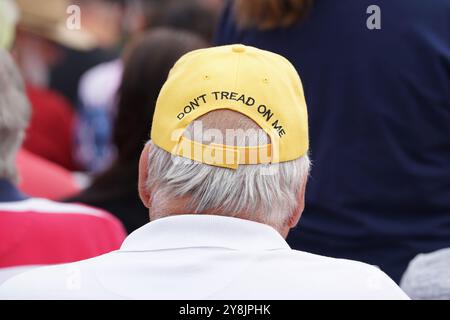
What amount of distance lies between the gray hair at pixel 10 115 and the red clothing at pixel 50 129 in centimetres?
215

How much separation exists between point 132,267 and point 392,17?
1365mm

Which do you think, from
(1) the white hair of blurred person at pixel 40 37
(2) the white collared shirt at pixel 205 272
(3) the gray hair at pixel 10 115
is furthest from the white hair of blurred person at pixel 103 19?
(2) the white collared shirt at pixel 205 272

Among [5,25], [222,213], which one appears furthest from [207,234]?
[5,25]

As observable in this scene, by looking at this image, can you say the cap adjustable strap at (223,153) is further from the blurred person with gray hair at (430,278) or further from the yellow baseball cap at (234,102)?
the blurred person with gray hair at (430,278)

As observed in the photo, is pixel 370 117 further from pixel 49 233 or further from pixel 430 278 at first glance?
pixel 49 233

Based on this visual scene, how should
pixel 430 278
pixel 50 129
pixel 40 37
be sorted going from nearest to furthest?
pixel 430 278, pixel 50 129, pixel 40 37

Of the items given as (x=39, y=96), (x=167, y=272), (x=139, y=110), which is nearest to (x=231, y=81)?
(x=167, y=272)

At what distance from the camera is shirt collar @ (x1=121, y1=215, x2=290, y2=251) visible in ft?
6.07

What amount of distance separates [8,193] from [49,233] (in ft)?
0.56

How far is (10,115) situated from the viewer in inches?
116

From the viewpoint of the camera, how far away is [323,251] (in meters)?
3.03

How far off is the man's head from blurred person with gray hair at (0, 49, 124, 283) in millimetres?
825

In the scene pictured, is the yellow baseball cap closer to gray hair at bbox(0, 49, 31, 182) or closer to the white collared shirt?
the white collared shirt

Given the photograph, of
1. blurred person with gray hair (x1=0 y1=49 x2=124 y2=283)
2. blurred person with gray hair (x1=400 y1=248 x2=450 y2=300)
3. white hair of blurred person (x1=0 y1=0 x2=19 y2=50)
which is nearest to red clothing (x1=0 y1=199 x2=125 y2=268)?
blurred person with gray hair (x1=0 y1=49 x2=124 y2=283)
